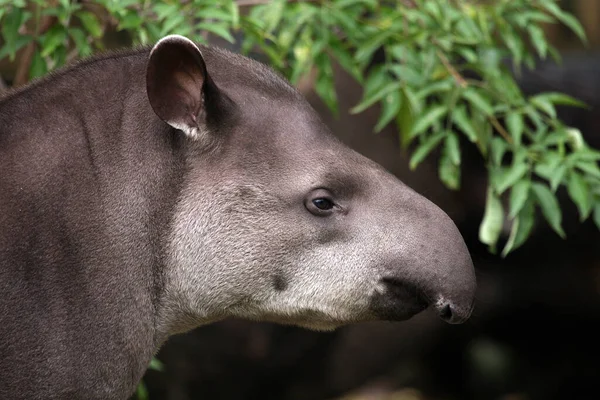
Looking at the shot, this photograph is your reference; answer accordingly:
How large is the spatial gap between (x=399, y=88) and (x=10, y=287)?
8.52ft

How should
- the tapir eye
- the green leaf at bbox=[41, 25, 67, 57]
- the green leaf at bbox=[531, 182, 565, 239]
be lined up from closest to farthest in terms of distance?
the tapir eye, the green leaf at bbox=[41, 25, 67, 57], the green leaf at bbox=[531, 182, 565, 239]

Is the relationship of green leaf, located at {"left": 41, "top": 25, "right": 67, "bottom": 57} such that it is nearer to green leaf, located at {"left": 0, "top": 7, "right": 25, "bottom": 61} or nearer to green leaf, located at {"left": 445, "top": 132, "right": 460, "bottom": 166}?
green leaf, located at {"left": 0, "top": 7, "right": 25, "bottom": 61}

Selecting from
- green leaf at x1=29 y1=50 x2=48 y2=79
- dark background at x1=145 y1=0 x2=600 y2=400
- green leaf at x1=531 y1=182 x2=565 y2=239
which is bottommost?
dark background at x1=145 y1=0 x2=600 y2=400

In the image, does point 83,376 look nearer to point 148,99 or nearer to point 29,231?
point 29,231

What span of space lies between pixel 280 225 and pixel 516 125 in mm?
1962

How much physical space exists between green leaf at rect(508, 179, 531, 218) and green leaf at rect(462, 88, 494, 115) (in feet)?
1.34

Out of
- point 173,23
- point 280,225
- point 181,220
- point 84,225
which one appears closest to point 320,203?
point 280,225

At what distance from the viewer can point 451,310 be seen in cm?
402

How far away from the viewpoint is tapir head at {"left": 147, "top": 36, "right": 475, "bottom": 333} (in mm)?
4059

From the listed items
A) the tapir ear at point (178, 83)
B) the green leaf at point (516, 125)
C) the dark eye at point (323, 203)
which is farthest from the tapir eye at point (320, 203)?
the green leaf at point (516, 125)

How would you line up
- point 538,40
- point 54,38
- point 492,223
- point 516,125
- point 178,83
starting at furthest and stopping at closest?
point 538,40 → point 492,223 → point 516,125 → point 54,38 → point 178,83

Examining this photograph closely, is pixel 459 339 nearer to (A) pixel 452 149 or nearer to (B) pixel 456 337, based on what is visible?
(B) pixel 456 337

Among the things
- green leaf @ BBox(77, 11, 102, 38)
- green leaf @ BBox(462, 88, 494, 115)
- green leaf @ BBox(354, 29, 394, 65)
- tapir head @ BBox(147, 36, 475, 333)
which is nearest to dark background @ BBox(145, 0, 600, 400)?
green leaf @ BBox(354, 29, 394, 65)

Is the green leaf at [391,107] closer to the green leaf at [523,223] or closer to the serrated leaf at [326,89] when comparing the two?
the serrated leaf at [326,89]
